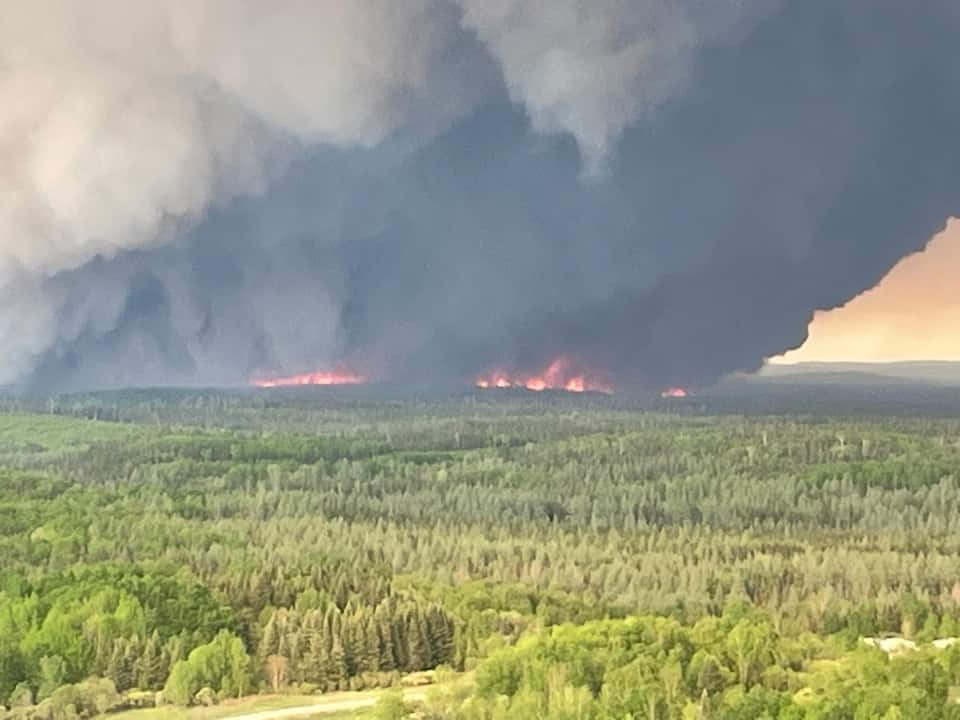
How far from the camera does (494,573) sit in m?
22.2

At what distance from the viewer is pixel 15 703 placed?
15.9 meters

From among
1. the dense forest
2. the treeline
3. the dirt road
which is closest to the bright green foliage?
the dense forest

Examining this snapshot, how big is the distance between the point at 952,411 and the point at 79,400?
38.8 metres

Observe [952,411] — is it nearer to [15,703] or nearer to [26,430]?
[26,430]

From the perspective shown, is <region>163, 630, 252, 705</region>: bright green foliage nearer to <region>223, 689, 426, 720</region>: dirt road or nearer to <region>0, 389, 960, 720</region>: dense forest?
<region>0, 389, 960, 720</region>: dense forest

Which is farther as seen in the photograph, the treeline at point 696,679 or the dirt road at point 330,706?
the dirt road at point 330,706

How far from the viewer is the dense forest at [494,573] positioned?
15.1 m

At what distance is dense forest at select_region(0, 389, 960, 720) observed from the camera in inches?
594

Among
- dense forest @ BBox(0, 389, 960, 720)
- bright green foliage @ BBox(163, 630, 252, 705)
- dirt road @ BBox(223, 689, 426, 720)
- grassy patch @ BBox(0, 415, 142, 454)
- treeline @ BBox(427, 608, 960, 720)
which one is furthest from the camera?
grassy patch @ BBox(0, 415, 142, 454)

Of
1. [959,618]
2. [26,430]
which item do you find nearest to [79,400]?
[26,430]

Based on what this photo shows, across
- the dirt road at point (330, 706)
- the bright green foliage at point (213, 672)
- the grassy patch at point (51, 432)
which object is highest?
the grassy patch at point (51, 432)

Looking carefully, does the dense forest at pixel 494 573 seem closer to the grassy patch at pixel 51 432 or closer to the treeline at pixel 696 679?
the treeline at pixel 696 679

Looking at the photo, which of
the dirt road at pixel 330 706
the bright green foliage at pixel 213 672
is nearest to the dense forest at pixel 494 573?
the bright green foliage at pixel 213 672

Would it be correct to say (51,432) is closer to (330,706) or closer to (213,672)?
(213,672)
